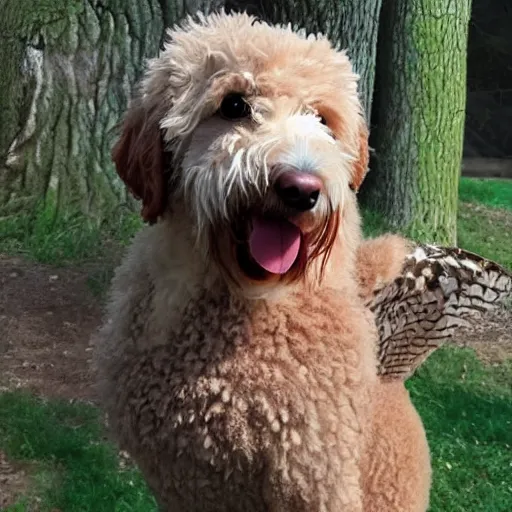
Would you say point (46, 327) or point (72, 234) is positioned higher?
point (72, 234)

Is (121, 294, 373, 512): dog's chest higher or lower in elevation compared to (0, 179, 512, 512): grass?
higher

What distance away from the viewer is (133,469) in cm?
431

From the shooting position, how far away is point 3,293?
5.48 meters

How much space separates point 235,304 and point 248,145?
0.48 m

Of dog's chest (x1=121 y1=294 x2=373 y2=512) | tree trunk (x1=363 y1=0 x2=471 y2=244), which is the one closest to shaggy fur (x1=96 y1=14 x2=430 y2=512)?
dog's chest (x1=121 y1=294 x2=373 y2=512)

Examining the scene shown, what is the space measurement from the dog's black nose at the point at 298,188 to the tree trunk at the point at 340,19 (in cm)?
339

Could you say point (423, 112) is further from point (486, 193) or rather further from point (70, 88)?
point (486, 193)

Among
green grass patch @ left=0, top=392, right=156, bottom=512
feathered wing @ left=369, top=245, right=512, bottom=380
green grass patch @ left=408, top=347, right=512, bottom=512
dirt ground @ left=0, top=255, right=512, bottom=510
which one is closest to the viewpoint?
feathered wing @ left=369, top=245, right=512, bottom=380

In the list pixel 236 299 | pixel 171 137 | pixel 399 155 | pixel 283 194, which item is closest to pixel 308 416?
pixel 236 299

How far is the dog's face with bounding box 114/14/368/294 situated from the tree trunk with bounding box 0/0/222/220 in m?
2.96

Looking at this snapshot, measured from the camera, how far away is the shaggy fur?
8.31 feet

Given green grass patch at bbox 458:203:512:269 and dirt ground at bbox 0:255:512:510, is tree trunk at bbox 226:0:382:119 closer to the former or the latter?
dirt ground at bbox 0:255:512:510

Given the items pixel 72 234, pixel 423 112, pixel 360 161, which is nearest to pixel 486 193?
pixel 423 112

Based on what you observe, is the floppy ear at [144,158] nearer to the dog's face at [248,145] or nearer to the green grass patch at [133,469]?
the dog's face at [248,145]
